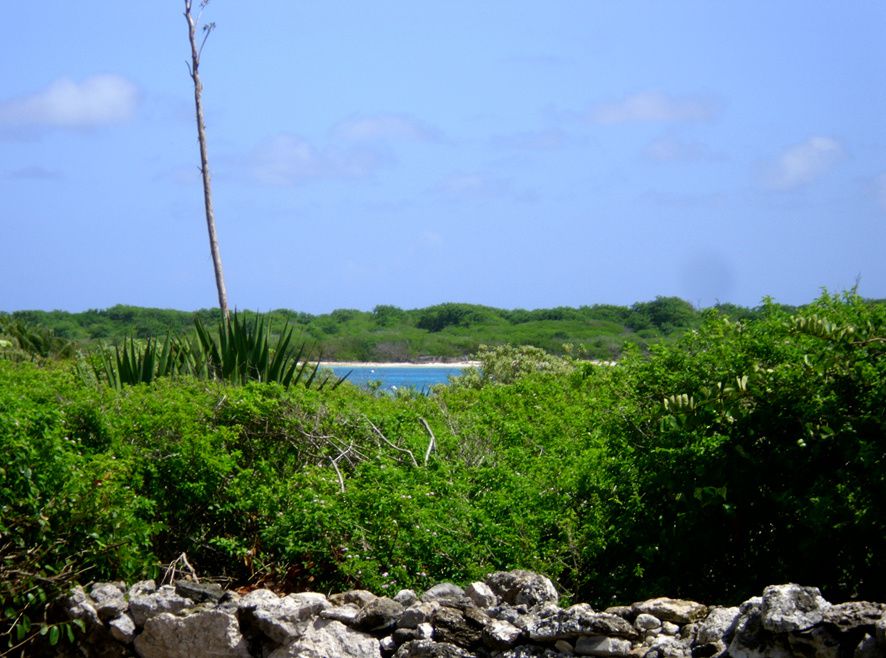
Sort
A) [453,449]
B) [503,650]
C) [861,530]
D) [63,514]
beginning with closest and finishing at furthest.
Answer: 1. [503,650]
2. [861,530]
3. [63,514]
4. [453,449]

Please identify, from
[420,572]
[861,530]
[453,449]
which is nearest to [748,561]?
[861,530]

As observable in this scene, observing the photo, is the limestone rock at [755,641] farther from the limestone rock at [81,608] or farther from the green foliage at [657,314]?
the green foliage at [657,314]

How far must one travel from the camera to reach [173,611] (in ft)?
17.6

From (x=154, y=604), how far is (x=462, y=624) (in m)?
1.59

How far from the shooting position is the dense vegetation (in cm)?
563

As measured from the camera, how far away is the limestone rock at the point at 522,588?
5168mm

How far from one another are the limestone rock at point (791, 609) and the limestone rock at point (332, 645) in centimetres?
181

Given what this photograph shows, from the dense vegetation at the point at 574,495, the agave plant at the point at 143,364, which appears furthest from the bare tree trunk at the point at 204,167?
the dense vegetation at the point at 574,495

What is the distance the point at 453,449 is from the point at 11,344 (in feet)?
49.6

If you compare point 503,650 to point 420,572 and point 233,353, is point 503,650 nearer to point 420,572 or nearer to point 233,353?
point 420,572

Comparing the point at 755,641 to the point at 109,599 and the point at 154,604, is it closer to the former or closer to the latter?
the point at 154,604

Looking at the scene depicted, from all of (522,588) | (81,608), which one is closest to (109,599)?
(81,608)

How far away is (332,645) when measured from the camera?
4.99m

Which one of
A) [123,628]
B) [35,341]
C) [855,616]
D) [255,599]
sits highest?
[35,341]
